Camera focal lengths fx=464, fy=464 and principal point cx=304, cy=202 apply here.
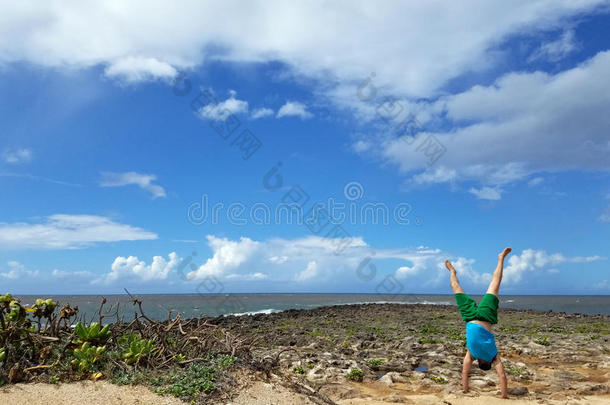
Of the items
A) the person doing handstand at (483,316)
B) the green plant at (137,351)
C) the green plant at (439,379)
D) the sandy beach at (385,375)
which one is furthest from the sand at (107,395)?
→ the green plant at (439,379)

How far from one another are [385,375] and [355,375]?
0.70 m

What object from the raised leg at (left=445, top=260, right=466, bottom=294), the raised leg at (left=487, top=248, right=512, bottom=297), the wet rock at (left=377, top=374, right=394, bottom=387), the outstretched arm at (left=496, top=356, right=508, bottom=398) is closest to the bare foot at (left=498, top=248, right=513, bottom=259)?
the raised leg at (left=487, top=248, right=512, bottom=297)

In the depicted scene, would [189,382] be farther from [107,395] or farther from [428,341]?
[428,341]

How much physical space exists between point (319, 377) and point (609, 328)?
19.5 metres

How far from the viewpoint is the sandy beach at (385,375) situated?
625cm

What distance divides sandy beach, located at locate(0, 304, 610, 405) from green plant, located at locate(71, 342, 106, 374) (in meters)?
0.26

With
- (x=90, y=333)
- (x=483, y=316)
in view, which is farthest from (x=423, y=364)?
(x=90, y=333)

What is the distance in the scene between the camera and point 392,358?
41.3 ft

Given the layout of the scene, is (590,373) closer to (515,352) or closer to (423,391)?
(515,352)

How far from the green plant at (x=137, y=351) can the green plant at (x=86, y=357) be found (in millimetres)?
352

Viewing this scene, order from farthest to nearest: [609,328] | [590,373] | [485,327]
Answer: [609,328], [590,373], [485,327]

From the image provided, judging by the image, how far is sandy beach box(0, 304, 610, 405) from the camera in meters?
6.25

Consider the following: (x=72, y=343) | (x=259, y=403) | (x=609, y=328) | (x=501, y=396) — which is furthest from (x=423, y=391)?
(x=609, y=328)

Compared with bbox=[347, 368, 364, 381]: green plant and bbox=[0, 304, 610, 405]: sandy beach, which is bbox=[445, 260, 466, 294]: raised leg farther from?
bbox=[347, 368, 364, 381]: green plant
